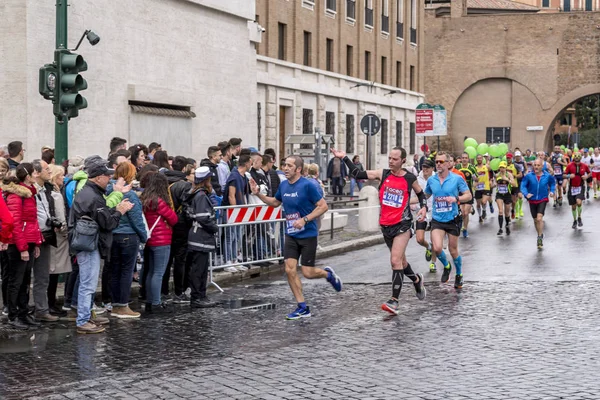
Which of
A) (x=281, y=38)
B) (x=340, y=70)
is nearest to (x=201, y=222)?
(x=281, y=38)

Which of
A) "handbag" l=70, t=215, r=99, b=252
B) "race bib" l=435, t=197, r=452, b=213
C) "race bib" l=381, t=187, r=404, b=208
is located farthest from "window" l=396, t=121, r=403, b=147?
"handbag" l=70, t=215, r=99, b=252

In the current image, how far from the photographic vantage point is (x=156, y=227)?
41.0 ft

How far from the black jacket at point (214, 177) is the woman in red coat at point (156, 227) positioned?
306 cm

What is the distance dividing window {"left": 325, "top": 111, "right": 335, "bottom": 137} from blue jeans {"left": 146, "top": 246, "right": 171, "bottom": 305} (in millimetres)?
33697

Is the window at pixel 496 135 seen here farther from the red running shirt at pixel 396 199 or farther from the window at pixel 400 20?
the red running shirt at pixel 396 199

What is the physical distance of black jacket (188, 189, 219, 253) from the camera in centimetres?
1298

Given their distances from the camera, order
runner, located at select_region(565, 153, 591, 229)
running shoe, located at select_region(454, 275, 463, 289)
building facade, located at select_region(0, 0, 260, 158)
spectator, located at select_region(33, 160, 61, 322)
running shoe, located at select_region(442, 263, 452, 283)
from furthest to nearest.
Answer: runner, located at select_region(565, 153, 591, 229) < building facade, located at select_region(0, 0, 260, 158) < running shoe, located at select_region(442, 263, 452, 283) < running shoe, located at select_region(454, 275, 463, 289) < spectator, located at select_region(33, 160, 61, 322)

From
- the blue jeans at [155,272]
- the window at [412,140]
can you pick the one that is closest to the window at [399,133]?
the window at [412,140]

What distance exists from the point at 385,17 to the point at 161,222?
41822 millimetres

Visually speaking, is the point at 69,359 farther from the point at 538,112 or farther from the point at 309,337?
the point at 538,112

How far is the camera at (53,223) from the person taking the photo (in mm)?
11625

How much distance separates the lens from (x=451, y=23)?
72625 mm

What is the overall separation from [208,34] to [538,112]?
1789 inches

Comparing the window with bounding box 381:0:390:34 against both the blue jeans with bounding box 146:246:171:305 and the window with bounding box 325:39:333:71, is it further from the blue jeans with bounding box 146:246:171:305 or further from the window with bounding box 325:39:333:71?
the blue jeans with bounding box 146:246:171:305
